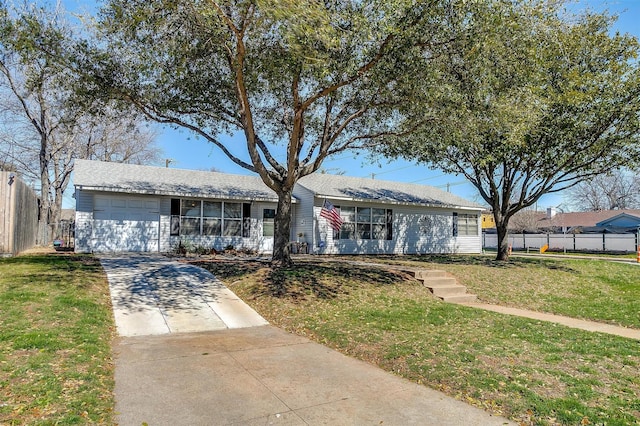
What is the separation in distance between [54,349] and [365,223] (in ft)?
52.3

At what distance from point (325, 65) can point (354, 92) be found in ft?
12.0

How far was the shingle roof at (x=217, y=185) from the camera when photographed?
52.1ft

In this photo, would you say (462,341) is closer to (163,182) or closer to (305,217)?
(305,217)

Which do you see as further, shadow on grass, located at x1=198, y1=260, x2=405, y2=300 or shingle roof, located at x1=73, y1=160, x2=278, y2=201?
shingle roof, located at x1=73, y1=160, x2=278, y2=201

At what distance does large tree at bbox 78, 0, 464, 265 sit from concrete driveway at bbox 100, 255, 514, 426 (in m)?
4.61

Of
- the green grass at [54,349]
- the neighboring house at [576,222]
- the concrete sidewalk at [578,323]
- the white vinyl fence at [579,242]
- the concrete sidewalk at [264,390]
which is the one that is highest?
the neighboring house at [576,222]

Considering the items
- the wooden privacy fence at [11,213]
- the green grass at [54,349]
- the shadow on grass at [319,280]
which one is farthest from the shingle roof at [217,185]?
the shadow on grass at [319,280]

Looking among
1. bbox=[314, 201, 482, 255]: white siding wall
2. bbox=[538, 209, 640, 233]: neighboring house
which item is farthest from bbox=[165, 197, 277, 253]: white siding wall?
bbox=[538, 209, 640, 233]: neighboring house

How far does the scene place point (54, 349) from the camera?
16.8 feet

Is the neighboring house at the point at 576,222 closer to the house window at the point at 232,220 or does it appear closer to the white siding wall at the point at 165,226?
the house window at the point at 232,220

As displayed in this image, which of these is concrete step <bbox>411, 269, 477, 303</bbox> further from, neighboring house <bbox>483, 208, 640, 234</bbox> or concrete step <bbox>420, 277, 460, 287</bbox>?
neighboring house <bbox>483, 208, 640, 234</bbox>

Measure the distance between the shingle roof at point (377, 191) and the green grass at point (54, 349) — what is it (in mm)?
11234

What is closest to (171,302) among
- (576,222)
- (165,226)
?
(165,226)

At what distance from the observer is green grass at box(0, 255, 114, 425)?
361 centimetres
